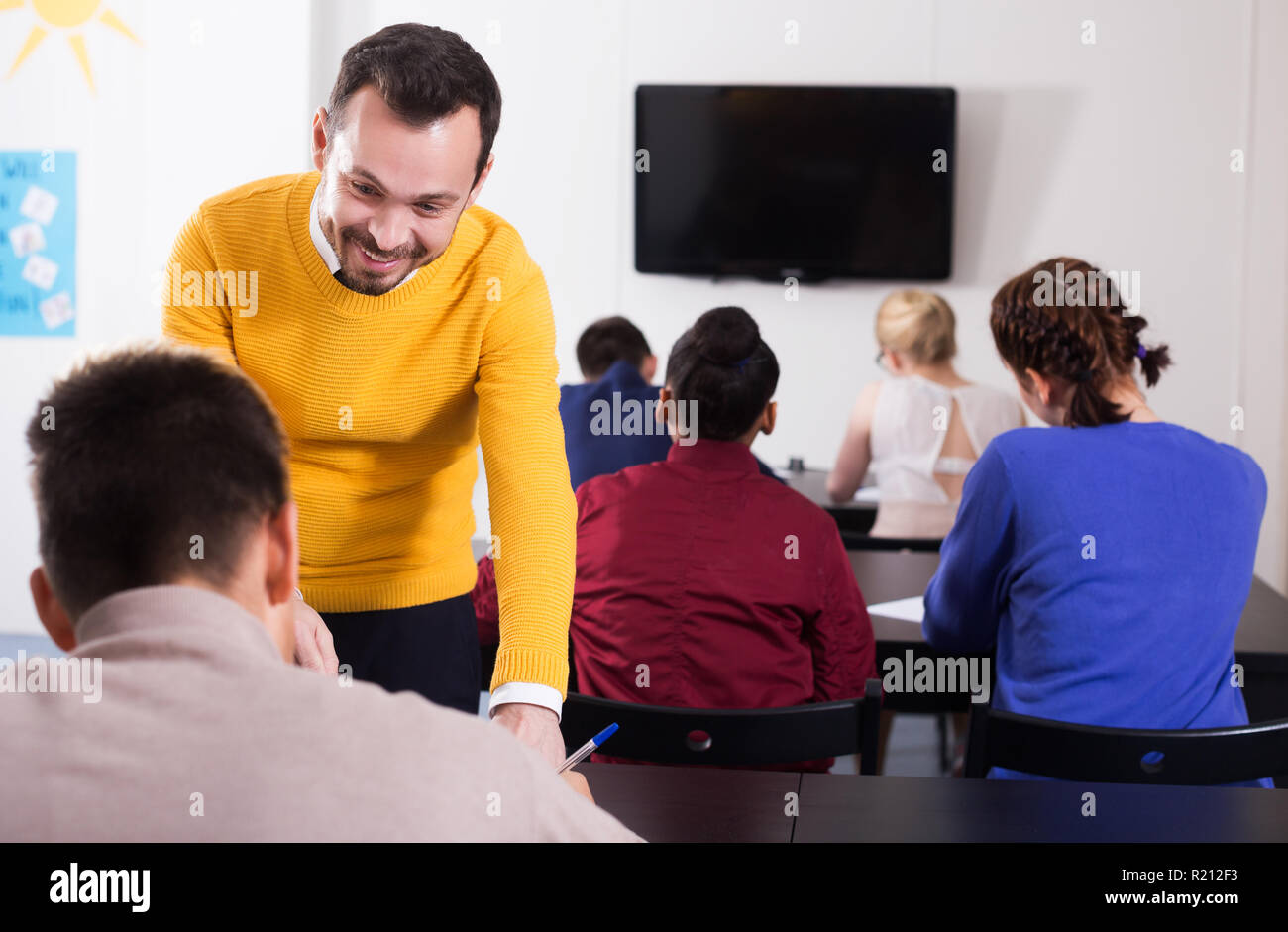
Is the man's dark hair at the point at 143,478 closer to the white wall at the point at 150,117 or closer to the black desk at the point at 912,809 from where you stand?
the black desk at the point at 912,809

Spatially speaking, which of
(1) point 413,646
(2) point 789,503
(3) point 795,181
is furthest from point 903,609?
(3) point 795,181

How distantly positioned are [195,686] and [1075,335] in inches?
60.6

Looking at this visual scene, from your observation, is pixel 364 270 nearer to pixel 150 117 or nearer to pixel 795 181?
pixel 795 181

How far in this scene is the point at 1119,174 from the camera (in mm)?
4875

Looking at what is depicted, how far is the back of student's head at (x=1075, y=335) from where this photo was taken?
1.82 metres

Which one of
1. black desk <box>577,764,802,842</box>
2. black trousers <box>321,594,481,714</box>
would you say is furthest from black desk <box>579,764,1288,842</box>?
black trousers <box>321,594,481,714</box>

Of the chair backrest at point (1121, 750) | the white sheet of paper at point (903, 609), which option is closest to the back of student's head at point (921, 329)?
the white sheet of paper at point (903, 609)

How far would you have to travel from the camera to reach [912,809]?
1191mm

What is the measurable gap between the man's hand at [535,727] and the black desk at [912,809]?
92 mm

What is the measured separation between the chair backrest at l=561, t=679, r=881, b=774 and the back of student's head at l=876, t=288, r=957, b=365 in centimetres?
208

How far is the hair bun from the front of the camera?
7.00 feet
